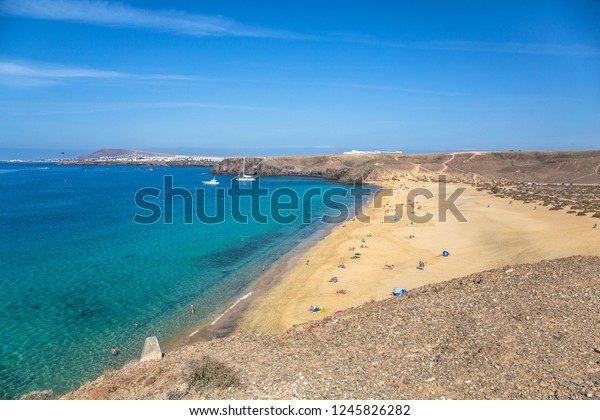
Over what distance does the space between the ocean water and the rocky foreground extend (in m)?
6.18

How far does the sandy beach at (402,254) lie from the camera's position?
21875 mm

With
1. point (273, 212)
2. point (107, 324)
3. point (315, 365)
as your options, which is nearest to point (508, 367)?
point (315, 365)

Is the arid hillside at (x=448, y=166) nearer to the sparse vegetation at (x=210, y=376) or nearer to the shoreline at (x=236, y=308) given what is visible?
the shoreline at (x=236, y=308)

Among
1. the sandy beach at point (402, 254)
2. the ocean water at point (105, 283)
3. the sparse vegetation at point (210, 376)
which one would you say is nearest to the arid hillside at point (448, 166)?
the sandy beach at point (402, 254)

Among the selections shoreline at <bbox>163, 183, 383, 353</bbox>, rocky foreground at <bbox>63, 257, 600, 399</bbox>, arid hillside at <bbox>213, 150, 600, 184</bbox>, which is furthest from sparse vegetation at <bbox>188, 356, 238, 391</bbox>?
arid hillside at <bbox>213, 150, 600, 184</bbox>

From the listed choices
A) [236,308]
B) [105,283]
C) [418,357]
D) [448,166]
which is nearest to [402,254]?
[236,308]

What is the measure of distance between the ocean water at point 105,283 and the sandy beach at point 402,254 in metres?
3.42

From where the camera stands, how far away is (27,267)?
2973 cm

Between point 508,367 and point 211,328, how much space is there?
1430cm

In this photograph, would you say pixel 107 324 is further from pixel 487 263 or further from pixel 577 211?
pixel 577 211

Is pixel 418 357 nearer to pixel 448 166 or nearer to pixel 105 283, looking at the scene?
pixel 105 283

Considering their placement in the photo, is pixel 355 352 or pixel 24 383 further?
pixel 24 383

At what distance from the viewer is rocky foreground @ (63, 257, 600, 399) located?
9.47 metres
